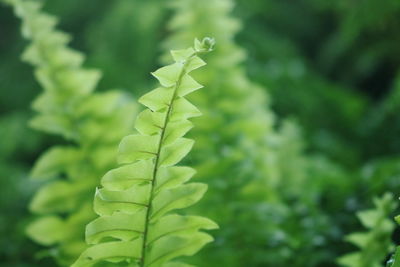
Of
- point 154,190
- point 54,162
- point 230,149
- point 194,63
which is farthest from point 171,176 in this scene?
point 230,149

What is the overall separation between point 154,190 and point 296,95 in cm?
127

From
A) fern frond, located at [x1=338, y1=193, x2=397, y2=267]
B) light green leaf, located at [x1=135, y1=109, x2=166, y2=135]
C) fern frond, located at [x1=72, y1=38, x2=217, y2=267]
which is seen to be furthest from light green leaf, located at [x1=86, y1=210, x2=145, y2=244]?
fern frond, located at [x1=338, y1=193, x2=397, y2=267]

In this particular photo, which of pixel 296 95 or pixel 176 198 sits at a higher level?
pixel 296 95

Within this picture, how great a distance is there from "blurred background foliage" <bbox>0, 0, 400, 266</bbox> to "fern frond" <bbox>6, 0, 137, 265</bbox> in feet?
0.24

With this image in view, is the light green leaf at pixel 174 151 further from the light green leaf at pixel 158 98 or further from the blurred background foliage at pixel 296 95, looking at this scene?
the blurred background foliage at pixel 296 95

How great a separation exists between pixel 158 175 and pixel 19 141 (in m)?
1.30

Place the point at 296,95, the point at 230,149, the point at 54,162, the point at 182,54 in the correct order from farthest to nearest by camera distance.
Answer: the point at 296,95 < the point at 230,149 < the point at 54,162 < the point at 182,54

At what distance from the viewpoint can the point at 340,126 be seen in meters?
1.77

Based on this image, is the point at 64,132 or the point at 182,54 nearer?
the point at 182,54

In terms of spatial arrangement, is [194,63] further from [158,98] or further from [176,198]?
[176,198]

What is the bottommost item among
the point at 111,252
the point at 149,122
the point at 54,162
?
the point at 111,252

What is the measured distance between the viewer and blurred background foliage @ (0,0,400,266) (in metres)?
1.12

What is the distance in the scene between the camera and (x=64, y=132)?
104 centimetres

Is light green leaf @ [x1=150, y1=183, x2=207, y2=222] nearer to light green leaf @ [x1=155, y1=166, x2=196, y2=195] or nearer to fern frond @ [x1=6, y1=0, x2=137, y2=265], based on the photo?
light green leaf @ [x1=155, y1=166, x2=196, y2=195]
